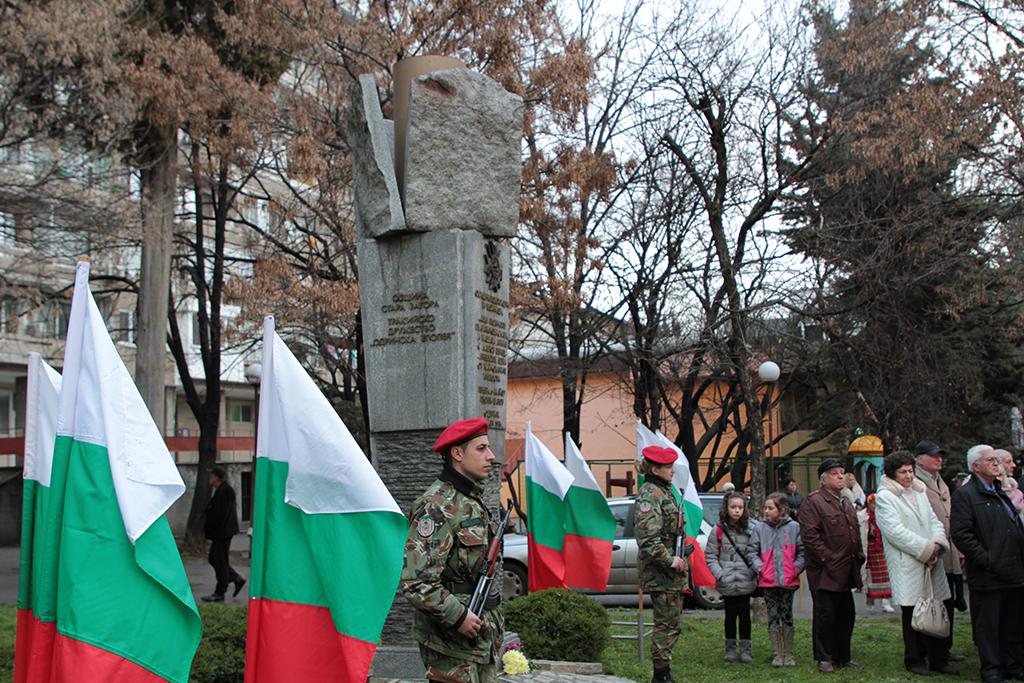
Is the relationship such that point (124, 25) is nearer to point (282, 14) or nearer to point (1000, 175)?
point (282, 14)

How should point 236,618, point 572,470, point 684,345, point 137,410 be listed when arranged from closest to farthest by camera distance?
point 137,410, point 236,618, point 572,470, point 684,345

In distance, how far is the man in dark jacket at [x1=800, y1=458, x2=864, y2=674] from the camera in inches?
333

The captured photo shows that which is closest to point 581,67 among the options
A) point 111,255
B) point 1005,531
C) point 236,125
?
point 236,125

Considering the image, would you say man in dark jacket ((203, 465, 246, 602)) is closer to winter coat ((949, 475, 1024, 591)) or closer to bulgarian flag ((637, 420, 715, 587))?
bulgarian flag ((637, 420, 715, 587))

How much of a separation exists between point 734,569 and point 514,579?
4442 mm

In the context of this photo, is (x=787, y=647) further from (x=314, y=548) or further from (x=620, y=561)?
(x=314, y=548)

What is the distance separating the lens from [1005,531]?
7.76 metres

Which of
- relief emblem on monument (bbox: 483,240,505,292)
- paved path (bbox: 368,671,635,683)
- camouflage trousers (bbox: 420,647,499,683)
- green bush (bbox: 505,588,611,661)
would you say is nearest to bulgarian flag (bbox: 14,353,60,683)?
camouflage trousers (bbox: 420,647,499,683)

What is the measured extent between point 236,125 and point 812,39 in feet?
37.0

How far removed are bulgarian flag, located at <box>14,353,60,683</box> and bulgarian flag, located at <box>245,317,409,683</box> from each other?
0.83 m

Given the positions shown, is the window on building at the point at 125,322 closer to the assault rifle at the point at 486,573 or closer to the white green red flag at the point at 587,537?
the white green red flag at the point at 587,537

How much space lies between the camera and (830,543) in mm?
8523

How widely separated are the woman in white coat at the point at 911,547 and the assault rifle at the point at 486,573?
4899 mm

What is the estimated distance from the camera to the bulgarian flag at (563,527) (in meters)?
8.55
